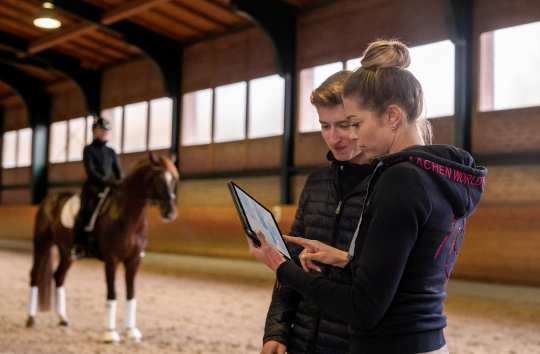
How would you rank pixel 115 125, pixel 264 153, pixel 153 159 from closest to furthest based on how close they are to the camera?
pixel 153 159
pixel 264 153
pixel 115 125

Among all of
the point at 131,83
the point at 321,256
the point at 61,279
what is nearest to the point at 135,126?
the point at 131,83

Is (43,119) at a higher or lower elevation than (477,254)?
higher

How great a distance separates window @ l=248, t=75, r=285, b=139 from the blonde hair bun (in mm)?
9695

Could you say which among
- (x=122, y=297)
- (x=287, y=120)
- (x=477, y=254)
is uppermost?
(x=287, y=120)

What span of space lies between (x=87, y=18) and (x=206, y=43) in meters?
2.48

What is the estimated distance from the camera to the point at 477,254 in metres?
7.44

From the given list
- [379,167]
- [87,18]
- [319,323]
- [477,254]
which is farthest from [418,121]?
[87,18]

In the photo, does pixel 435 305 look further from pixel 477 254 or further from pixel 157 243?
pixel 157 243

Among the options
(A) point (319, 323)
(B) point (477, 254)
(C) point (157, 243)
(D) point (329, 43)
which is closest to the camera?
(A) point (319, 323)

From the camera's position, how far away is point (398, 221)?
39.4 inches

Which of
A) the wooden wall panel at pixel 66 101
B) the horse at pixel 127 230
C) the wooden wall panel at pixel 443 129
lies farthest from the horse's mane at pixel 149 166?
the wooden wall panel at pixel 66 101

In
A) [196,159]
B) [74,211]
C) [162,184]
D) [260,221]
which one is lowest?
[74,211]

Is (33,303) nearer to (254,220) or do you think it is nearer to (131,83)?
(254,220)

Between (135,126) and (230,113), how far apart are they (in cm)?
335
